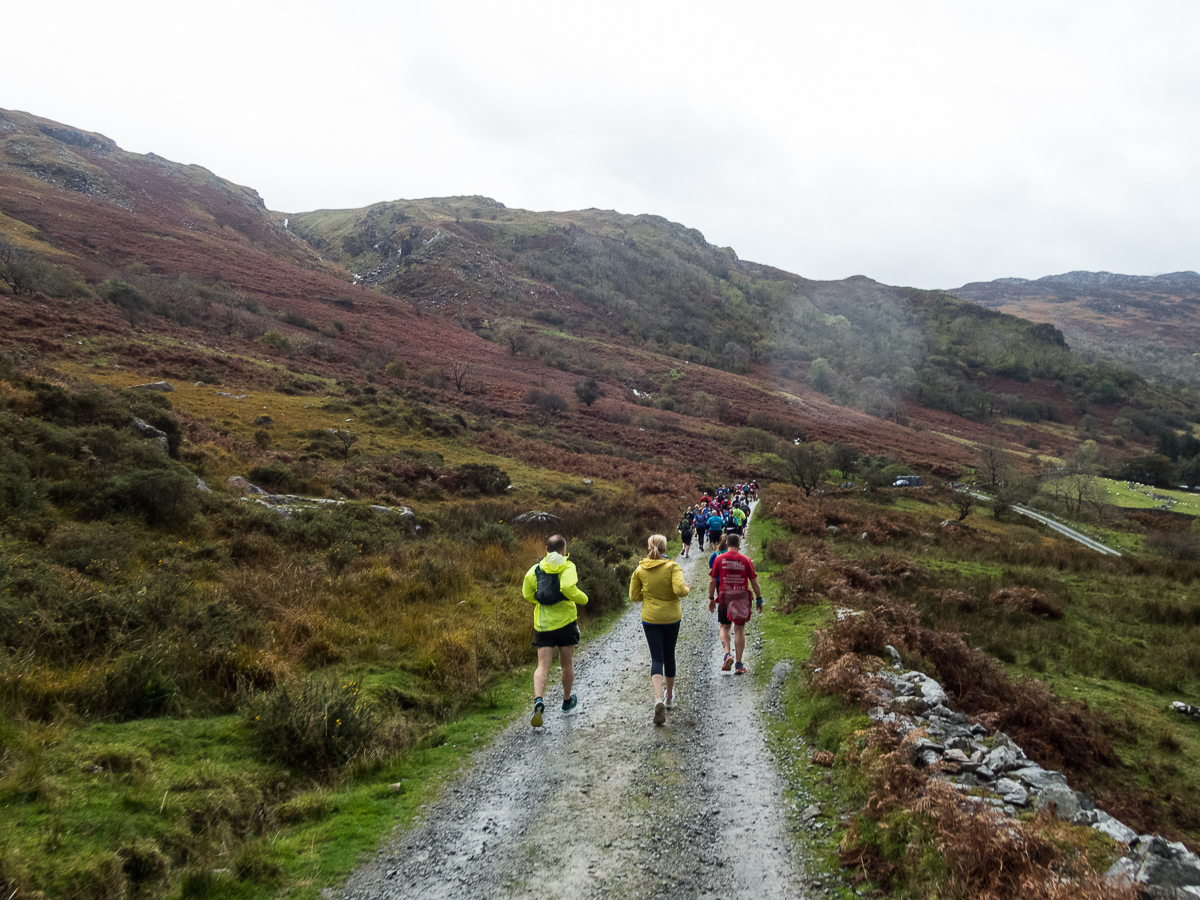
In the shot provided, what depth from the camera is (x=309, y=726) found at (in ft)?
18.8

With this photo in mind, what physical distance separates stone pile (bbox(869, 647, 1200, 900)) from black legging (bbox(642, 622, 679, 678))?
7.81 ft

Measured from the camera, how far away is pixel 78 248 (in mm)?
55500

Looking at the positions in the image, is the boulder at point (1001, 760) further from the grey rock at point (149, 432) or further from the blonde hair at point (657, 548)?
the grey rock at point (149, 432)

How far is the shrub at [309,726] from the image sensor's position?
558cm

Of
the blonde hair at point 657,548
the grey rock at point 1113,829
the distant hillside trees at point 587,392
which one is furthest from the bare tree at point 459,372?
the grey rock at point 1113,829

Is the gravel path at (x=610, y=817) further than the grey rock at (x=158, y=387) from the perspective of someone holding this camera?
No

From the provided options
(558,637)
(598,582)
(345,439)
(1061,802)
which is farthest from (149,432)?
(1061,802)

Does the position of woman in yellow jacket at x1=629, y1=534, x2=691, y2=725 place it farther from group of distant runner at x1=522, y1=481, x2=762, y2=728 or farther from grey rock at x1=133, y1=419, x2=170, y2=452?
grey rock at x1=133, y1=419, x2=170, y2=452

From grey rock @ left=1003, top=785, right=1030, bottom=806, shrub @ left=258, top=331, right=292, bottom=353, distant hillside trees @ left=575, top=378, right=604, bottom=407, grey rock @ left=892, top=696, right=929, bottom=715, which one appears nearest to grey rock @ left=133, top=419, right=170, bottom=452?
grey rock @ left=892, top=696, right=929, bottom=715

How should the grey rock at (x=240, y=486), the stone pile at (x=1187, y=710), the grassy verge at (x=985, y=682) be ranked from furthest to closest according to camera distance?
the grey rock at (x=240, y=486)
the stone pile at (x=1187, y=710)
the grassy verge at (x=985, y=682)

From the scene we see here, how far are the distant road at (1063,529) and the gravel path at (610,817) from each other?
3491 cm

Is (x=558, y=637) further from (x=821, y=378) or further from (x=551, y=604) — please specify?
(x=821, y=378)

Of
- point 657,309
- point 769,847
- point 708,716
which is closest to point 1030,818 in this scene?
point 769,847

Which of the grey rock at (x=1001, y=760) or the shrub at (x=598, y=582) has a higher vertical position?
the grey rock at (x=1001, y=760)
